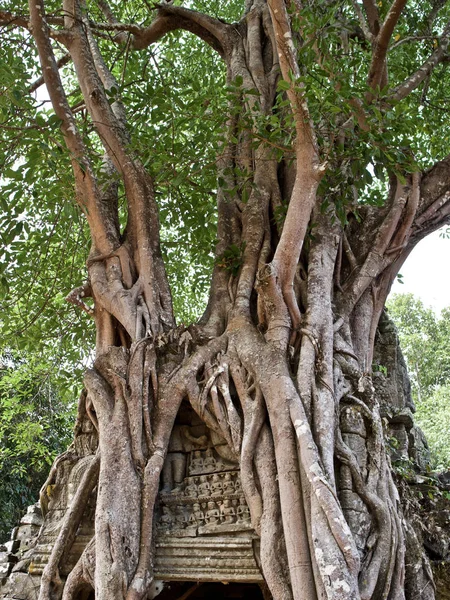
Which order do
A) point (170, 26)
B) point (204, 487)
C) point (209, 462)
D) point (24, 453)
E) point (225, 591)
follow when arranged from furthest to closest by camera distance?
1. point (24, 453)
2. point (170, 26)
3. point (225, 591)
4. point (209, 462)
5. point (204, 487)

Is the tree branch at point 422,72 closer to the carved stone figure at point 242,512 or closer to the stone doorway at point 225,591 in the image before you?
the carved stone figure at point 242,512

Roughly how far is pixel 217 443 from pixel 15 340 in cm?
298

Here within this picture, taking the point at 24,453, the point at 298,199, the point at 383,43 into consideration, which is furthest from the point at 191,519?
the point at 24,453

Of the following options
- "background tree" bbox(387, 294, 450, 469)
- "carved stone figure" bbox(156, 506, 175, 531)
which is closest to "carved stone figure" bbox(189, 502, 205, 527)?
"carved stone figure" bbox(156, 506, 175, 531)

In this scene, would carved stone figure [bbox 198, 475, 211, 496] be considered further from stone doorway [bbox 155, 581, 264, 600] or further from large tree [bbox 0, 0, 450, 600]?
stone doorway [bbox 155, 581, 264, 600]

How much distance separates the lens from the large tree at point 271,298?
3.47 m

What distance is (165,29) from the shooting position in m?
6.48

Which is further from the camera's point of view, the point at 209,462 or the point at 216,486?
the point at 209,462

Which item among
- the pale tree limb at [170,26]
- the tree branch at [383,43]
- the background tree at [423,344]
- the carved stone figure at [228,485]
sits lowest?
the carved stone figure at [228,485]

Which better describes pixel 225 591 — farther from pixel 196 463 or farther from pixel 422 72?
pixel 422 72

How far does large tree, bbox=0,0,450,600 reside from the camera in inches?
137

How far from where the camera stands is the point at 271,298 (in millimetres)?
4078

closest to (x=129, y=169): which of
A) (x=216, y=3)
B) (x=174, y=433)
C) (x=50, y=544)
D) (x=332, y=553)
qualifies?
(x=174, y=433)

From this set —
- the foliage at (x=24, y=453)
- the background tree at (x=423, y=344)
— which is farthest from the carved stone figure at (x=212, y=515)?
the background tree at (x=423, y=344)
